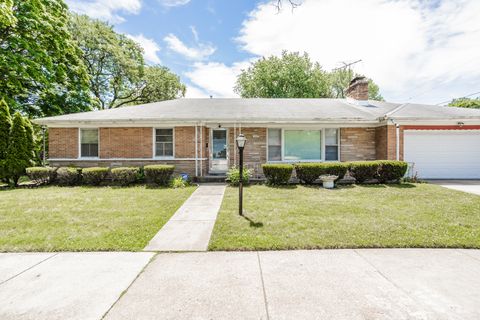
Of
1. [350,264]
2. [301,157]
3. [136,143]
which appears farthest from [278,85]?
[350,264]

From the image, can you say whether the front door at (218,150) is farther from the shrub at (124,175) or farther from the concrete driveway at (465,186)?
the concrete driveway at (465,186)

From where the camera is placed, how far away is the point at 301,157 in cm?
1197

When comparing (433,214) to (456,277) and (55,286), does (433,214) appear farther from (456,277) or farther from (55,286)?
(55,286)

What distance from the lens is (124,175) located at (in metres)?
9.92

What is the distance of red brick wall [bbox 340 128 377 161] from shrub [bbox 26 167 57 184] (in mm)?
13592

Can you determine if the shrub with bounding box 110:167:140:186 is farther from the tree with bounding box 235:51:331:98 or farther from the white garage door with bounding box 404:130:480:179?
the tree with bounding box 235:51:331:98

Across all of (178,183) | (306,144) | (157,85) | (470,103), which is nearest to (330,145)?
(306,144)

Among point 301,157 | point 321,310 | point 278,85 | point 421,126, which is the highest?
point 278,85

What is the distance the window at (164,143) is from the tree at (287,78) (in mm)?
18746

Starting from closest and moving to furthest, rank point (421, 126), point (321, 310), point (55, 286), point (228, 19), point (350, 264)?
1. point (321, 310)
2. point (55, 286)
3. point (350, 264)
4. point (228, 19)
5. point (421, 126)

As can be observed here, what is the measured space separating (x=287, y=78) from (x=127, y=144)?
21110mm

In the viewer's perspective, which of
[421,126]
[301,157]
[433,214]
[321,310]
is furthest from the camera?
[301,157]

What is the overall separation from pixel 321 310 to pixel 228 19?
36.5ft

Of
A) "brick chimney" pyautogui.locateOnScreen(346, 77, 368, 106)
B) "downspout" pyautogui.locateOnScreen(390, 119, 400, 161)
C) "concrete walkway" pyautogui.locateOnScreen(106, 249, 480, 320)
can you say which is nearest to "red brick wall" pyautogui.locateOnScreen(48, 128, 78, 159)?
"concrete walkway" pyautogui.locateOnScreen(106, 249, 480, 320)
